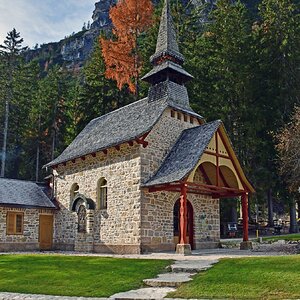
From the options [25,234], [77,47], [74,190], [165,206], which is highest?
[77,47]

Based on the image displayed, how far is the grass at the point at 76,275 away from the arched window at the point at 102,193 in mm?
6109

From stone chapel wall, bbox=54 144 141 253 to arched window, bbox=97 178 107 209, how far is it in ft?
0.62

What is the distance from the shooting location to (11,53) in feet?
128

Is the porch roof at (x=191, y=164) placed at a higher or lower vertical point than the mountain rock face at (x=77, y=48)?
lower

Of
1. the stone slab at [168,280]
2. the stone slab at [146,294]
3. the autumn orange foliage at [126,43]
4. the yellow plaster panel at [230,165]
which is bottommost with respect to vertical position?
the stone slab at [146,294]

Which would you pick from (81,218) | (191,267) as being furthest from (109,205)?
(191,267)

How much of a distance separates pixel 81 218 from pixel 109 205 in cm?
268

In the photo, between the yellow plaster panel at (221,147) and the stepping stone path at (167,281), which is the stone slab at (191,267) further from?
the yellow plaster panel at (221,147)

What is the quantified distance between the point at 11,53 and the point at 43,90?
321 inches

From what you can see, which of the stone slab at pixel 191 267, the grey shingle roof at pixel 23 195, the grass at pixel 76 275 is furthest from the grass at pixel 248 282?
the grey shingle roof at pixel 23 195

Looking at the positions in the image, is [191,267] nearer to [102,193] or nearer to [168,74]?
[102,193]

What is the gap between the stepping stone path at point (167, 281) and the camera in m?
8.64

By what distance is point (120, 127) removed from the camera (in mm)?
21297

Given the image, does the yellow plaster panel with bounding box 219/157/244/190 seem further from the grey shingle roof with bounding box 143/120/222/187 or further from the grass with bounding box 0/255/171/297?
the grass with bounding box 0/255/171/297
